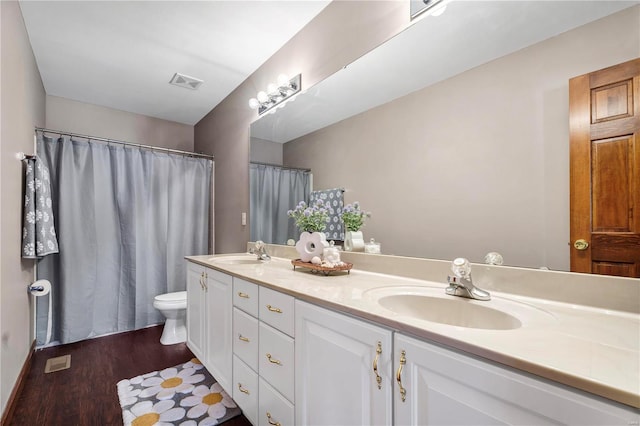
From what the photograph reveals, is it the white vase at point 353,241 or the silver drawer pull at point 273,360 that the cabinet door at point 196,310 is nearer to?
the silver drawer pull at point 273,360

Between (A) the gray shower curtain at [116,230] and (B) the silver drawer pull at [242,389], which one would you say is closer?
(B) the silver drawer pull at [242,389]

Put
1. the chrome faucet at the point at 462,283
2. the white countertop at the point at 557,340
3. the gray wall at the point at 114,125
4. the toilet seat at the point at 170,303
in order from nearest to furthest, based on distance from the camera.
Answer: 1. the white countertop at the point at 557,340
2. the chrome faucet at the point at 462,283
3. the toilet seat at the point at 170,303
4. the gray wall at the point at 114,125

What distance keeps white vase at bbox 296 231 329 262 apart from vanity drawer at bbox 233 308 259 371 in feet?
1.41

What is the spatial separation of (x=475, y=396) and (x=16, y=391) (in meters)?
2.53

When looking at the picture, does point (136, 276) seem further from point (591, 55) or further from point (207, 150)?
point (591, 55)

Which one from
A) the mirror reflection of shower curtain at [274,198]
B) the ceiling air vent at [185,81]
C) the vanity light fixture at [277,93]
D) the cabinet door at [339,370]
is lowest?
the cabinet door at [339,370]

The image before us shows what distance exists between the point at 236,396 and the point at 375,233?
1128 millimetres

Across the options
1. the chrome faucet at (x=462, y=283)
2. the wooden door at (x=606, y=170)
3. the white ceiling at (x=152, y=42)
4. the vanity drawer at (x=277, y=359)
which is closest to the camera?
the wooden door at (x=606, y=170)

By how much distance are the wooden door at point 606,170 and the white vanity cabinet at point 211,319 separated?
1.53 metres

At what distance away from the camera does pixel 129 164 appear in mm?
2893

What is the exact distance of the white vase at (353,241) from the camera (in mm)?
1636

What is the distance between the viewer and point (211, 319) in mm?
1821

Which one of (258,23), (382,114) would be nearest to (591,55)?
(382,114)

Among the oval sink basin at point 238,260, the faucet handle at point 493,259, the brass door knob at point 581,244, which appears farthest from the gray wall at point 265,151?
the brass door knob at point 581,244
